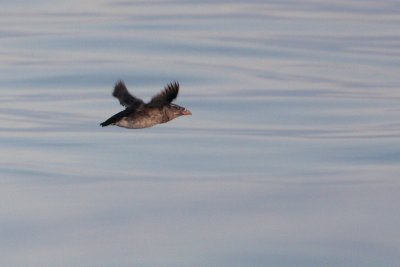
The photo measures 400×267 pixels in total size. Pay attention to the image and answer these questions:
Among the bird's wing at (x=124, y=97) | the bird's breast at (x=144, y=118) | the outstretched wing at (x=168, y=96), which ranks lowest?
the bird's breast at (x=144, y=118)

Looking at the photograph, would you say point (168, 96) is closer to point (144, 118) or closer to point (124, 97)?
point (144, 118)

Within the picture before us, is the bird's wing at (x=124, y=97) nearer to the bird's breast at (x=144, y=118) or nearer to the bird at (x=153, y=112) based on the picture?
the bird at (x=153, y=112)

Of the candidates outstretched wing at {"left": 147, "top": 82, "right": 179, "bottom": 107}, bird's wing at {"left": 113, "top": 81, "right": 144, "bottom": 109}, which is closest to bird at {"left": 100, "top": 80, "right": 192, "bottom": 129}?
outstretched wing at {"left": 147, "top": 82, "right": 179, "bottom": 107}

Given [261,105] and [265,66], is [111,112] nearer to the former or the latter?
[261,105]

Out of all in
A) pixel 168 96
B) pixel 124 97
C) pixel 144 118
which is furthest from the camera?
pixel 124 97

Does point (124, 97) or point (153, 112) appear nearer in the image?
point (153, 112)

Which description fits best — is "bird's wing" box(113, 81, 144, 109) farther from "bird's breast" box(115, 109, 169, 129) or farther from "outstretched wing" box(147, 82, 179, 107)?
"bird's breast" box(115, 109, 169, 129)

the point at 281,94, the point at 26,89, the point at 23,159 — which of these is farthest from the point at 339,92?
the point at 23,159

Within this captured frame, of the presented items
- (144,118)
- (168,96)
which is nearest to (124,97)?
(168,96)

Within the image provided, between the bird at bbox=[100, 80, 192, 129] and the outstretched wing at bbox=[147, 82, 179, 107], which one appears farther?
the outstretched wing at bbox=[147, 82, 179, 107]

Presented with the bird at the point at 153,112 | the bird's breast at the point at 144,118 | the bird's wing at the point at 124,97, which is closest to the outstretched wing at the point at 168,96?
the bird at the point at 153,112

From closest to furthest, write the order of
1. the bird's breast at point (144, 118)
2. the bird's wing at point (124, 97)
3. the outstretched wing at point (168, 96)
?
1. the bird's breast at point (144, 118)
2. the outstretched wing at point (168, 96)
3. the bird's wing at point (124, 97)

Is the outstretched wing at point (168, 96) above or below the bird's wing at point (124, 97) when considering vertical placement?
below

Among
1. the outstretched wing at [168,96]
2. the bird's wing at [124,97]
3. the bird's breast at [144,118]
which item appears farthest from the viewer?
the bird's wing at [124,97]
